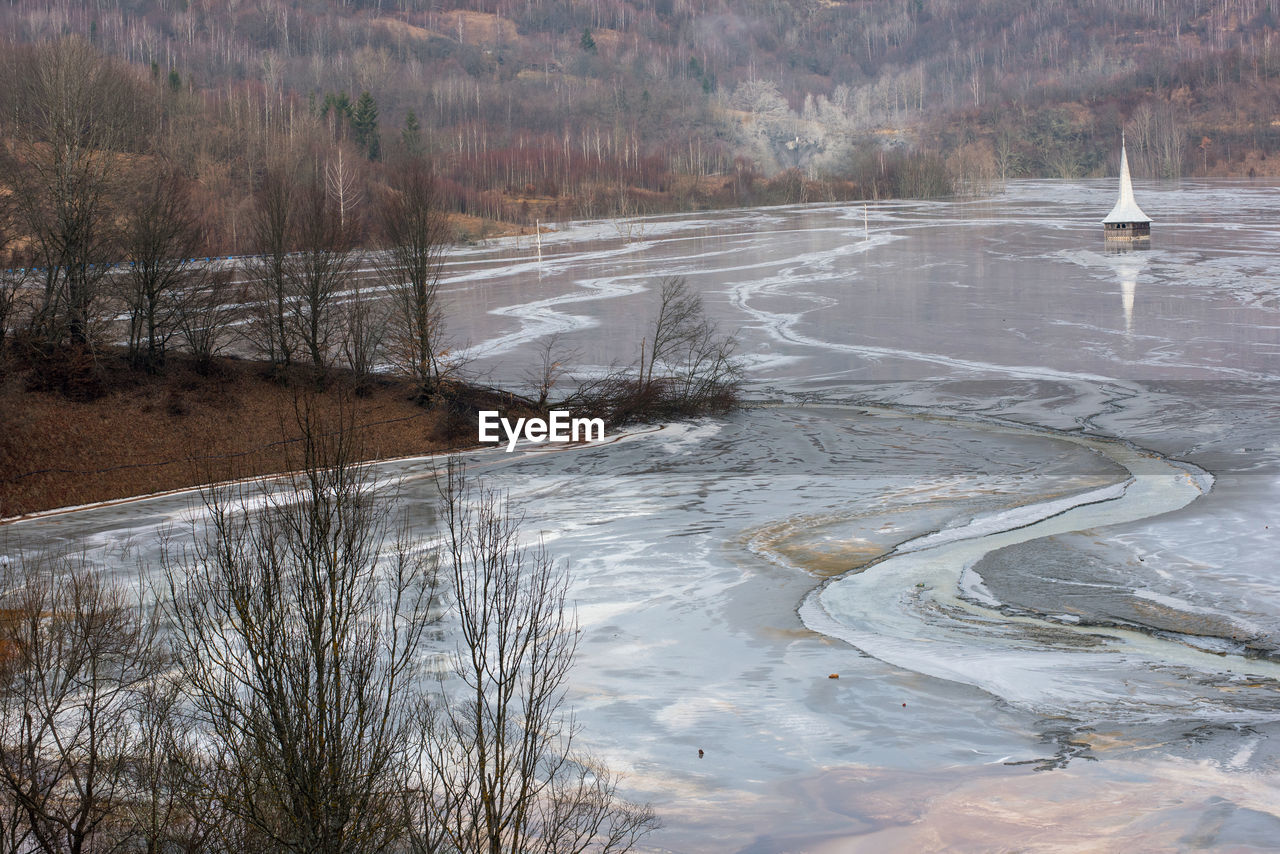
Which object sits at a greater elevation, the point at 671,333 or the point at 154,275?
the point at 154,275

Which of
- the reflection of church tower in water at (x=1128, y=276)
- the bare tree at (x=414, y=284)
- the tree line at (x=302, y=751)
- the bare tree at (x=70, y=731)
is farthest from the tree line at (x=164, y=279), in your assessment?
the reflection of church tower in water at (x=1128, y=276)

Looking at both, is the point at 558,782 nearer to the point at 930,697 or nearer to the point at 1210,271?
the point at 930,697

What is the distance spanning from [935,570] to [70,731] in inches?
431

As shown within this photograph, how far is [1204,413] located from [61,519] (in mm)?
24462

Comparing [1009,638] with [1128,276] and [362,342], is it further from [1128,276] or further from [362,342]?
[1128,276]

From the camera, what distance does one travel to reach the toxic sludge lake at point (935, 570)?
9703mm

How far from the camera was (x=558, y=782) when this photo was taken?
32.8ft

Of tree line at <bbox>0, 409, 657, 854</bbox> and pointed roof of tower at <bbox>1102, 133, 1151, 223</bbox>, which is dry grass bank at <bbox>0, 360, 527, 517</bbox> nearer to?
tree line at <bbox>0, 409, 657, 854</bbox>

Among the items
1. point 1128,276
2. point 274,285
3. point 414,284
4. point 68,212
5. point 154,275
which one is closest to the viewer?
point 154,275

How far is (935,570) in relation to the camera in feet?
53.9

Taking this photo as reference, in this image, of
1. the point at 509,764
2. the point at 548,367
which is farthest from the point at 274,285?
the point at 509,764

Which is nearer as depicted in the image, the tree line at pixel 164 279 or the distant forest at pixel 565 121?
the tree line at pixel 164 279

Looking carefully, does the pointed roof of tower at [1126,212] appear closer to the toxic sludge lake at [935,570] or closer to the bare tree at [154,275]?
the toxic sludge lake at [935,570]

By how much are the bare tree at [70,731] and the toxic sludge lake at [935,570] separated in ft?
13.5
